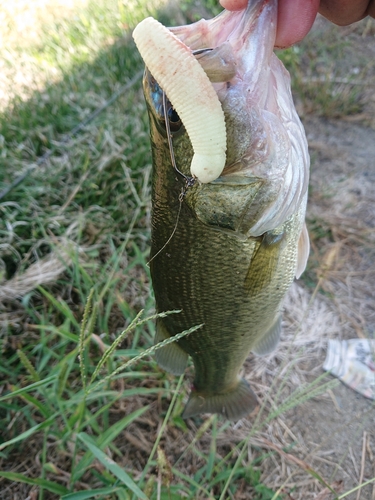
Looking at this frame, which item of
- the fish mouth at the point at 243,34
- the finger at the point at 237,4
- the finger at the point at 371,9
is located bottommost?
the finger at the point at 371,9

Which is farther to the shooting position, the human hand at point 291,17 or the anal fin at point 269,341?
the anal fin at point 269,341

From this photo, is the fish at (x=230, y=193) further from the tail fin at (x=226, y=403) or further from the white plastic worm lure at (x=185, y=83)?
the tail fin at (x=226, y=403)

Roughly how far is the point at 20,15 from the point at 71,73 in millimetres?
1677

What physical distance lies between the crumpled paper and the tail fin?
633mm

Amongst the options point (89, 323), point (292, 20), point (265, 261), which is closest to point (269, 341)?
point (265, 261)

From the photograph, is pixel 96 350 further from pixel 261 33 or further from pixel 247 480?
pixel 261 33

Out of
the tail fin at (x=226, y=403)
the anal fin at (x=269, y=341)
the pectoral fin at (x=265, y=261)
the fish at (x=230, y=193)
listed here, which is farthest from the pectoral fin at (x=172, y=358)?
the pectoral fin at (x=265, y=261)

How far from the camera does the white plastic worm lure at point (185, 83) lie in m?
0.84

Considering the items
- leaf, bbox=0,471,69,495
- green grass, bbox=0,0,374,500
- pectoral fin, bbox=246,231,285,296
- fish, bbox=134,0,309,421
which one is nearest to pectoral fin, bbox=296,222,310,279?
fish, bbox=134,0,309,421

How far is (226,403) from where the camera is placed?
167cm

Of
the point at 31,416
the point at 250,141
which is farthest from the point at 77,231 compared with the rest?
the point at 250,141

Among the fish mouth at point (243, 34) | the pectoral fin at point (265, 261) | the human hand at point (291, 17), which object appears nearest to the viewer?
the fish mouth at point (243, 34)

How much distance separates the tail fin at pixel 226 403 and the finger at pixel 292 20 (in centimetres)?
118

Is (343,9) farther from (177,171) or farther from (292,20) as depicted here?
(177,171)
